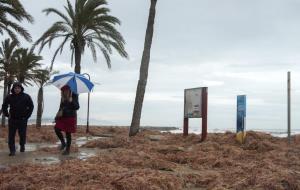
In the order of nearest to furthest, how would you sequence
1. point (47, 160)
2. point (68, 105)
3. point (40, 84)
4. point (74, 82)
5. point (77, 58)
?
point (47, 160) → point (68, 105) → point (74, 82) → point (77, 58) → point (40, 84)

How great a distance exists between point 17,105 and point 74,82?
1.38 meters

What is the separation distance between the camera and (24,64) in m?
36.8

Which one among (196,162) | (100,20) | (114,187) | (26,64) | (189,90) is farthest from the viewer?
(26,64)

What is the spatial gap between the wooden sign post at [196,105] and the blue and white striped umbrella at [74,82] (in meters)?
5.92

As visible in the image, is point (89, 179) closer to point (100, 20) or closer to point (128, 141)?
point (128, 141)

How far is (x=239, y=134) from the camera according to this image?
16609mm

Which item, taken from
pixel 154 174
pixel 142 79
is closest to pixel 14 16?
pixel 142 79

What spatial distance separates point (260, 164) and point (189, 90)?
937 centimetres

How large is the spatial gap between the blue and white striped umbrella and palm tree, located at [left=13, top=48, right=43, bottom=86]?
80.3 feet

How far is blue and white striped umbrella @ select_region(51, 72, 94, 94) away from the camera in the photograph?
12.2 metres

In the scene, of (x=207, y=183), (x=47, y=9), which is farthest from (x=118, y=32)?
(x=207, y=183)

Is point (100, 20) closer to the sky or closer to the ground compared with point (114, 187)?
closer to the sky

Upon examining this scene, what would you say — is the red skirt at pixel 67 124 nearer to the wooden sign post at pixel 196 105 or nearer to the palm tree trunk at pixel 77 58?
the wooden sign post at pixel 196 105

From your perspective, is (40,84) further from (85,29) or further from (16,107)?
(16,107)
